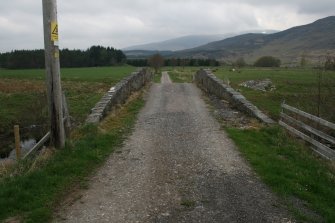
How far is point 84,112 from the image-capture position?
23844 millimetres

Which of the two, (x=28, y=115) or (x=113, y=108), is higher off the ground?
(x=113, y=108)

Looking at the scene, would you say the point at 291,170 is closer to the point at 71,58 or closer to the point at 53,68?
the point at 53,68

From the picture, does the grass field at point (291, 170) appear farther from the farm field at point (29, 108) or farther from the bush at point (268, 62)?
the bush at point (268, 62)

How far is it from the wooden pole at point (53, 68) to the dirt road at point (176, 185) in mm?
1399

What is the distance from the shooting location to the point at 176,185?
7.66 metres

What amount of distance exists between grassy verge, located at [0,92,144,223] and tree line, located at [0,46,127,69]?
80789 mm

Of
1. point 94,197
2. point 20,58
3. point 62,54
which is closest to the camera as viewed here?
point 94,197

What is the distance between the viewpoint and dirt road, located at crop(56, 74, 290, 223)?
6375 mm

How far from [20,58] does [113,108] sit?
8097 cm

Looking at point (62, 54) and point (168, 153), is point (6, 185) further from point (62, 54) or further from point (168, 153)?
point (62, 54)

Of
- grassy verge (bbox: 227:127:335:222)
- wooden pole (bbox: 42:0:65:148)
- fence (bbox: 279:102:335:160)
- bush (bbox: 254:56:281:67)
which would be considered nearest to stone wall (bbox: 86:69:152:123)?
wooden pole (bbox: 42:0:65:148)

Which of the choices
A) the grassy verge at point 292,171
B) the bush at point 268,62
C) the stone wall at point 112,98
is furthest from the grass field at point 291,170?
the bush at point 268,62


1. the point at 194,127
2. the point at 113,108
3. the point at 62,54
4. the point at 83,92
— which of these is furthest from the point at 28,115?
the point at 62,54

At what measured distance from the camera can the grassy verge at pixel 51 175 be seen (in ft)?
21.1
